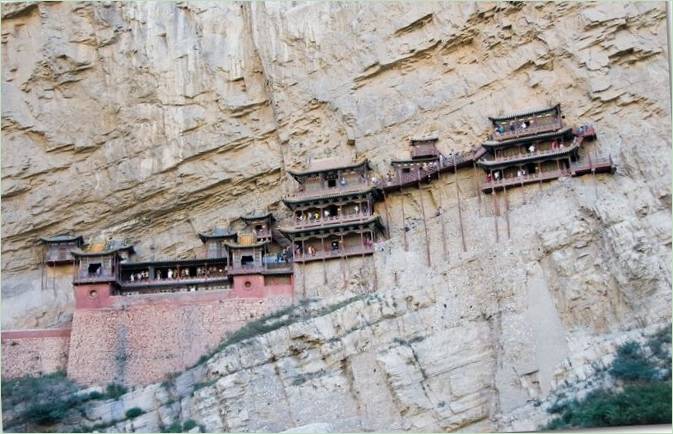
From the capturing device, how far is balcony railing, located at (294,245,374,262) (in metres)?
40.6

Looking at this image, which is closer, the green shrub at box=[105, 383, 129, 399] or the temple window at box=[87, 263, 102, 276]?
the green shrub at box=[105, 383, 129, 399]

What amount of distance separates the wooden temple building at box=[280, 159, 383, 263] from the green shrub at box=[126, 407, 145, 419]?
316 inches

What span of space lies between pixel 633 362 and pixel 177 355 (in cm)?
1552

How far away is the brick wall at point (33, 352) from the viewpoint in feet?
128

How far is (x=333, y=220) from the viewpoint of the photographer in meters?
41.7

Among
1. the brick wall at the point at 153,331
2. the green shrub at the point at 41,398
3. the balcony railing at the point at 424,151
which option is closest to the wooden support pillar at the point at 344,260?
the brick wall at the point at 153,331

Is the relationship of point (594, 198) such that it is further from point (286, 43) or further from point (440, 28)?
point (286, 43)

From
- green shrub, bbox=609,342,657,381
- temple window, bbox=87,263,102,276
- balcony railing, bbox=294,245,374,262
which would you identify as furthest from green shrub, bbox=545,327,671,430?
temple window, bbox=87,263,102,276

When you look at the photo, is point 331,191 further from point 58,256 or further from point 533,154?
point 58,256

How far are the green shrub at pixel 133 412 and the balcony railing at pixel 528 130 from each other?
53.4 ft

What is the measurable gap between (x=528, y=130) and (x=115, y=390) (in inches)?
693

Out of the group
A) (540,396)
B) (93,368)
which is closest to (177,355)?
(93,368)

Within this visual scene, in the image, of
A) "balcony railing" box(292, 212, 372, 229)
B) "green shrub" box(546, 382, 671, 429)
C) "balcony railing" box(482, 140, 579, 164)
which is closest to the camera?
"green shrub" box(546, 382, 671, 429)

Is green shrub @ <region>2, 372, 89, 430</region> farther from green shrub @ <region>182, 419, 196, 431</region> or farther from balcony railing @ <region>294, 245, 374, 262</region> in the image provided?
balcony railing @ <region>294, 245, 374, 262</region>
